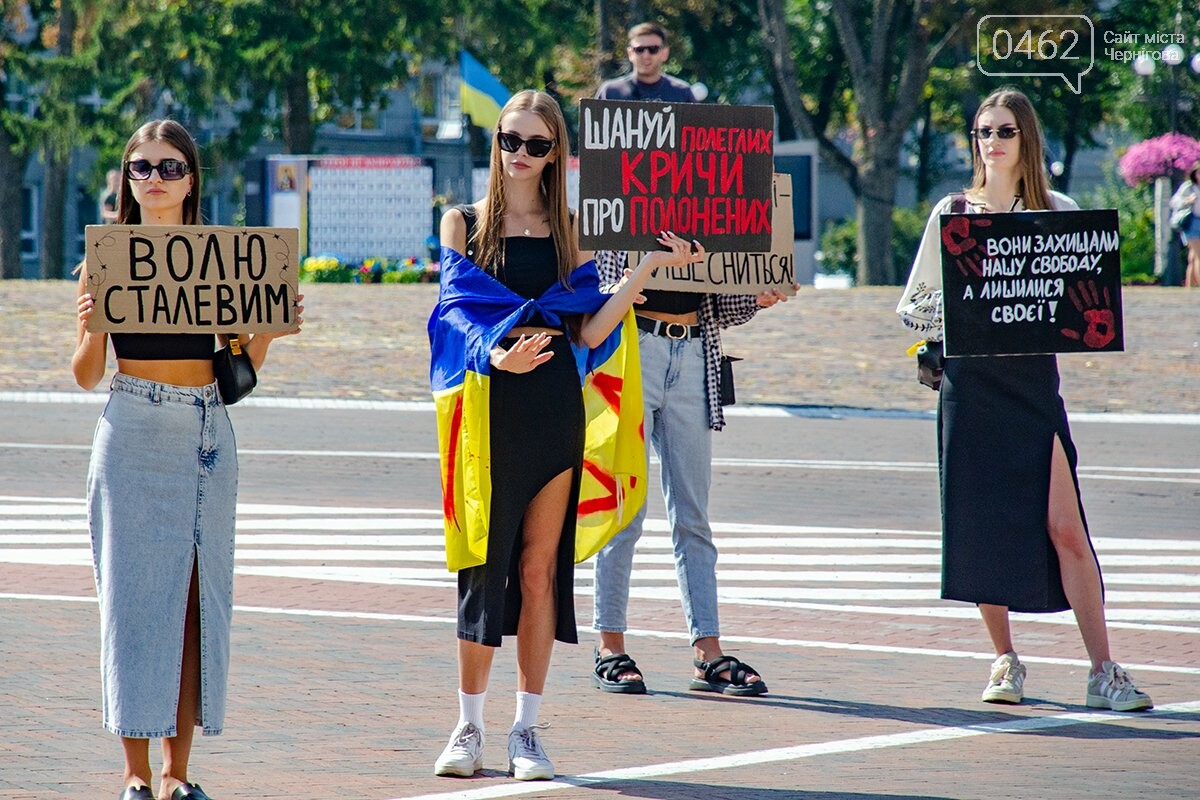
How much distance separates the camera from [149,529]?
4844mm

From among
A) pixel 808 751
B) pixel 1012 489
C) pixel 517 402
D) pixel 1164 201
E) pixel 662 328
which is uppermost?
pixel 1164 201

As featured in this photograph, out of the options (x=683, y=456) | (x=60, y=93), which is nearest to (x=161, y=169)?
(x=683, y=456)

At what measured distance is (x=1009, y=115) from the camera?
252 inches

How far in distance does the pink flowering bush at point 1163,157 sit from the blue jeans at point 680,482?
2802 centimetres

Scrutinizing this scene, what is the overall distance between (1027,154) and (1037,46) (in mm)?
30107

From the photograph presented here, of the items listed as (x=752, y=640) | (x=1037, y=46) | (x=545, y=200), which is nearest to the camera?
(x=545, y=200)

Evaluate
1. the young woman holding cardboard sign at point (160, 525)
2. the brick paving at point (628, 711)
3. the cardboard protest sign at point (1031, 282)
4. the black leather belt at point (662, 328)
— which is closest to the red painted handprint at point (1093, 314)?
the cardboard protest sign at point (1031, 282)

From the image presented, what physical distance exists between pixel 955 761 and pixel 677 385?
69.0 inches

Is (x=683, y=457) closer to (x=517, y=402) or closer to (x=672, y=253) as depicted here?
(x=672, y=253)

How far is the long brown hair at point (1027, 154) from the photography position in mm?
6438

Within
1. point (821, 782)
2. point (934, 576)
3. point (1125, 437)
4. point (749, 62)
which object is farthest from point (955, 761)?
point (749, 62)

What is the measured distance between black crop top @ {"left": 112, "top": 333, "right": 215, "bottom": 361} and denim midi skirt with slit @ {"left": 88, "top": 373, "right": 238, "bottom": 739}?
7 centimetres

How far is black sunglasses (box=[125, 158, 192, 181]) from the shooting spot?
16.4 ft

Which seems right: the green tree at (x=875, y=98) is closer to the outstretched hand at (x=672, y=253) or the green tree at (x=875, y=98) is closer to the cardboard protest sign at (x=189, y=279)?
the outstretched hand at (x=672, y=253)
